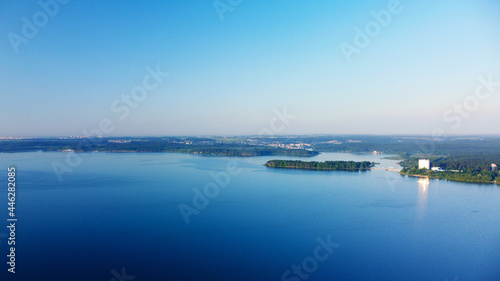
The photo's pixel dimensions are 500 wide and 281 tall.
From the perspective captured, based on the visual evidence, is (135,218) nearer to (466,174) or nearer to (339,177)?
(339,177)
